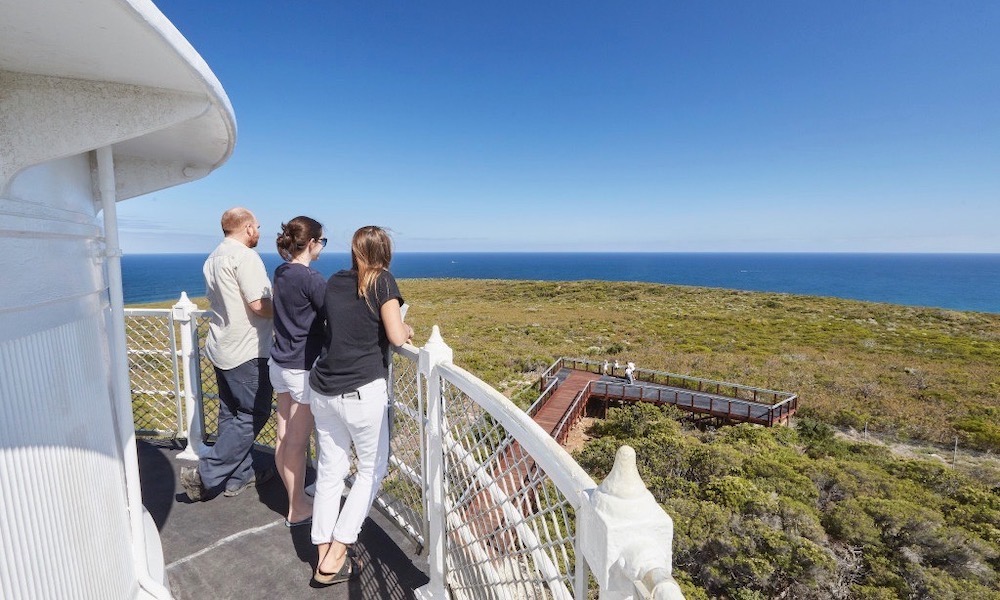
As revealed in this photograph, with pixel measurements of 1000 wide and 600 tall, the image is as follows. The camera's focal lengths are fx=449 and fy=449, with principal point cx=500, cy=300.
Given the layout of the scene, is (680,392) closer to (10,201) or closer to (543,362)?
(543,362)

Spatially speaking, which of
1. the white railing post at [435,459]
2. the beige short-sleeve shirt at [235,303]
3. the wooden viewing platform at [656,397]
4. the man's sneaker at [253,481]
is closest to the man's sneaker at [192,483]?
the man's sneaker at [253,481]

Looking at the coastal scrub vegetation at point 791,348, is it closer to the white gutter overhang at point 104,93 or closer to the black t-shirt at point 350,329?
the black t-shirt at point 350,329

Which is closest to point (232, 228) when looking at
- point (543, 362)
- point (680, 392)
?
point (680, 392)

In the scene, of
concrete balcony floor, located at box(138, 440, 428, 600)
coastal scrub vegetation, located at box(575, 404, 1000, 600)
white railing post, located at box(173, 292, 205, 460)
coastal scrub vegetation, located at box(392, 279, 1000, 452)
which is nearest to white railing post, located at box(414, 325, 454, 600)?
concrete balcony floor, located at box(138, 440, 428, 600)

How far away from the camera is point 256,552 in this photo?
2.58 m

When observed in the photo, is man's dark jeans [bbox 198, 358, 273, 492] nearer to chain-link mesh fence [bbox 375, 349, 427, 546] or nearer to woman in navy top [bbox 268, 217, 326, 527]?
woman in navy top [bbox 268, 217, 326, 527]

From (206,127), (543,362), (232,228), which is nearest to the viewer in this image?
(206,127)

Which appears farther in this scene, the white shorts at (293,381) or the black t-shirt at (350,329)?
the white shorts at (293,381)

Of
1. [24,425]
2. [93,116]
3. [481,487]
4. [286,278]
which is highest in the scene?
[93,116]

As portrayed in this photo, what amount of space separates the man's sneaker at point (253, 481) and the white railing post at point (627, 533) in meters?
3.04

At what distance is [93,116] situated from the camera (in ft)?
4.40

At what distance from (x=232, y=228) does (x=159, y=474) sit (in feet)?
7.12

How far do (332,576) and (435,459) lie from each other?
830mm

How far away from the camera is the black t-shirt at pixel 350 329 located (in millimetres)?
2068
